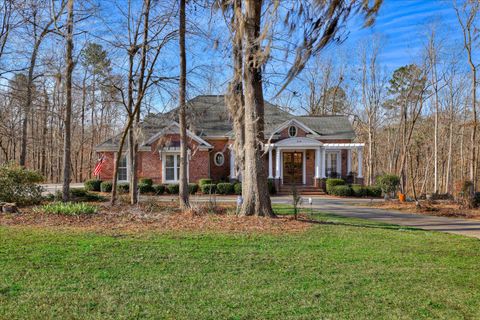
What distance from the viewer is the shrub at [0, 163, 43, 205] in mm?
11781

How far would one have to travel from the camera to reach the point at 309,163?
23484 millimetres


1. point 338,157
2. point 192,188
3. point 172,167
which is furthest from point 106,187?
point 338,157

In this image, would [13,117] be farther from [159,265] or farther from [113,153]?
[159,265]

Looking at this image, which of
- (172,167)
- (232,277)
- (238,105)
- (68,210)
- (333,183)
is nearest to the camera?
(232,277)

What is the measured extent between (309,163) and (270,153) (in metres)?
3.22

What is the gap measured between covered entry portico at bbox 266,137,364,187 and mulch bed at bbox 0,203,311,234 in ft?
41.6

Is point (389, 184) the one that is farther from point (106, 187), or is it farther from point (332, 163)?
point (106, 187)

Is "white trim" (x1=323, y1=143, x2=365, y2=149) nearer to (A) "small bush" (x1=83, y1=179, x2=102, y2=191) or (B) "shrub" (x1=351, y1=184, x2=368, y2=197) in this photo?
(B) "shrub" (x1=351, y1=184, x2=368, y2=197)

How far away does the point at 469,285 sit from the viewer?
14.9ft

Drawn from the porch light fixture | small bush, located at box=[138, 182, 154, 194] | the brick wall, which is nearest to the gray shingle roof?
the brick wall

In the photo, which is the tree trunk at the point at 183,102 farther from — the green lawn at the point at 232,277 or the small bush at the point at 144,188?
the small bush at the point at 144,188

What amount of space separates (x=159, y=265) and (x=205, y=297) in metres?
1.45

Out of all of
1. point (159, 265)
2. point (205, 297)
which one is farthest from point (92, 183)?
point (205, 297)

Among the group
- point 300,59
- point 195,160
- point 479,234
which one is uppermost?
point 300,59
